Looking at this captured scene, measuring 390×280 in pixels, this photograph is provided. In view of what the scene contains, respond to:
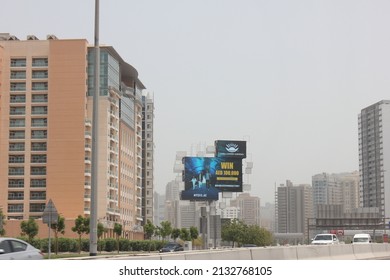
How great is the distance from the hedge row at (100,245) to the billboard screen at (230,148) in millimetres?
25153

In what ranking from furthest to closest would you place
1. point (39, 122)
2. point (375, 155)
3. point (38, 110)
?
1. point (38, 110)
2. point (39, 122)
3. point (375, 155)

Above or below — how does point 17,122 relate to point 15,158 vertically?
above

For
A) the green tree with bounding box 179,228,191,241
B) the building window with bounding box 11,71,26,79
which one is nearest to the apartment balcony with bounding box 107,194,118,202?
the green tree with bounding box 179,228,191,241

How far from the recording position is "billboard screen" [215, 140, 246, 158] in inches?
3110

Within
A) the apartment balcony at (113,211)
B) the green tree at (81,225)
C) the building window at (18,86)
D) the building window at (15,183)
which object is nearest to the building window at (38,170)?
the building window at (15,183)

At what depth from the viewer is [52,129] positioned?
125125 mm

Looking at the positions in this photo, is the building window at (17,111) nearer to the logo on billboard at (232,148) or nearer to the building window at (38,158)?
the building window at (38,158)

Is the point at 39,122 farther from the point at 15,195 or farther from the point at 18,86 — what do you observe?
the point at 15,195

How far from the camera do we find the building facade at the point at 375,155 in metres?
109

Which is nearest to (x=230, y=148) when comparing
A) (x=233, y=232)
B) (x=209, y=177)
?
(x=209, y=177)

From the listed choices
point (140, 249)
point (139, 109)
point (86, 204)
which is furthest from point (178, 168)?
point (139, 109)

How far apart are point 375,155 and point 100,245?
49957mm

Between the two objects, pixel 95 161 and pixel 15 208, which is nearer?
pixel 95 161
